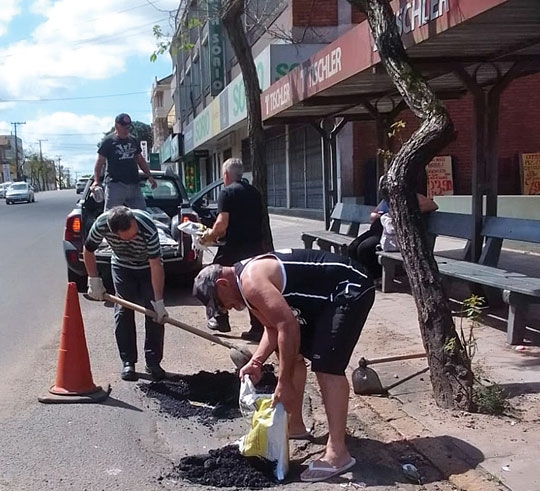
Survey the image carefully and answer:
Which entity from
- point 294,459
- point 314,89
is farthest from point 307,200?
point 294,459

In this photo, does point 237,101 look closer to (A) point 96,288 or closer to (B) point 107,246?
(B) point 107,246

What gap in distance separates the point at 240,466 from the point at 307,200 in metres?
18.7

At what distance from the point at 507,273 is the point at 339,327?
3645 millimetres

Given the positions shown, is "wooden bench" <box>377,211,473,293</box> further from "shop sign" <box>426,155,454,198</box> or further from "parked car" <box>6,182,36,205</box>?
"parked car" <box>6,182,36,205</box>

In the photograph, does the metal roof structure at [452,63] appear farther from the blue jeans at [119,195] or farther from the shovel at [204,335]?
the shovel at [204,335]

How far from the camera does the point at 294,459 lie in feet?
14.8

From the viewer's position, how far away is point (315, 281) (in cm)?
419

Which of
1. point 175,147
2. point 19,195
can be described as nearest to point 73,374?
point 175,147

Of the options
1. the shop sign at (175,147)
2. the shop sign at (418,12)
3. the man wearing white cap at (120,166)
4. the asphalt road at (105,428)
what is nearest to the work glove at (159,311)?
the asphalt road at (105,428)

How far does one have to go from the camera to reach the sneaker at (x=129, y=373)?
6.16 metres

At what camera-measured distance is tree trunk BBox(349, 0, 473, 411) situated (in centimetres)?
499

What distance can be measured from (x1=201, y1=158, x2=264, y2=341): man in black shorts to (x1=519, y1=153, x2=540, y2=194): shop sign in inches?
471

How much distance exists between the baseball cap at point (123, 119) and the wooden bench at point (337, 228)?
11.4ft

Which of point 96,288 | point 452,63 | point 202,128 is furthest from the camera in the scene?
point 202,128
